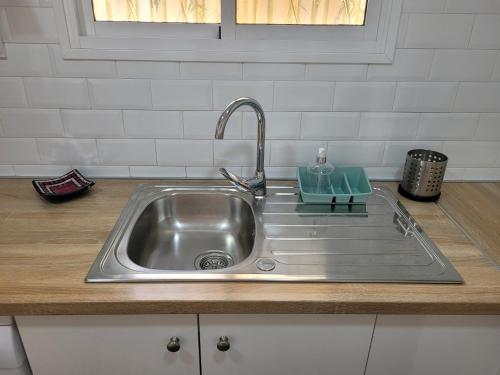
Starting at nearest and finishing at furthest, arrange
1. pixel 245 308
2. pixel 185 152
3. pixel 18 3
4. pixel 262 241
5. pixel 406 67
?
1. pixel 245 308
2. pixel 262 241
3. pixel 18 3
4. pixel 406 67
5. pixel 185 152

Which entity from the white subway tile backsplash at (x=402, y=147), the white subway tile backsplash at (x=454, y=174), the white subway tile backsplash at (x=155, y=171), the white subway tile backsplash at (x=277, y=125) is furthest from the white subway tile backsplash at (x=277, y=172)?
the white subway tile backsplash at (x=454, y=174)

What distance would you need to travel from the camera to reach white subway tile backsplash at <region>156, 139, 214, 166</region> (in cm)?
126

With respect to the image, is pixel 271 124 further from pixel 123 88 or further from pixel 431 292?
pixel 431 292

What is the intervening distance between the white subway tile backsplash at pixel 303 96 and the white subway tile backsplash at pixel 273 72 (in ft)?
0.07

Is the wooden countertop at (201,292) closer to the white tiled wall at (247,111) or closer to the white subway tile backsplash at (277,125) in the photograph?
the white tiled wall at (247,111)

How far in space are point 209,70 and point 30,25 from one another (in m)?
0.53

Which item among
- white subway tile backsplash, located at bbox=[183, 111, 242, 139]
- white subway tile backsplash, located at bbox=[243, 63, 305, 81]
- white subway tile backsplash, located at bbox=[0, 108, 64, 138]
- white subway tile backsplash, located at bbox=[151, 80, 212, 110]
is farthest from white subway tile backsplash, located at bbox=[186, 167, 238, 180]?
white subway tile backsplash, located at bbox=[0, 108, 64, 138]

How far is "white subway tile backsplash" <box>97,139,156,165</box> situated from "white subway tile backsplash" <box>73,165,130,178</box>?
19 millimetres

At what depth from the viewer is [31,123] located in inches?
47.9

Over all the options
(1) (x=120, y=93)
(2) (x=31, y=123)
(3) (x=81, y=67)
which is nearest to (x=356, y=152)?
(1) (x=120, y=93)

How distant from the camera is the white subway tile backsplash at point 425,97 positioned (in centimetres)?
120

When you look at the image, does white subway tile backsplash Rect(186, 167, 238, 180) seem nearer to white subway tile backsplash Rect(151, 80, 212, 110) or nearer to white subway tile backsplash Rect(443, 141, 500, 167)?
white subway tile backsplash Rect(151, 80, 212, 110)

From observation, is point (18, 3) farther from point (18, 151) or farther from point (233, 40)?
A: point (233, 40)

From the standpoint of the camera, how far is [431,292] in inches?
31.5
